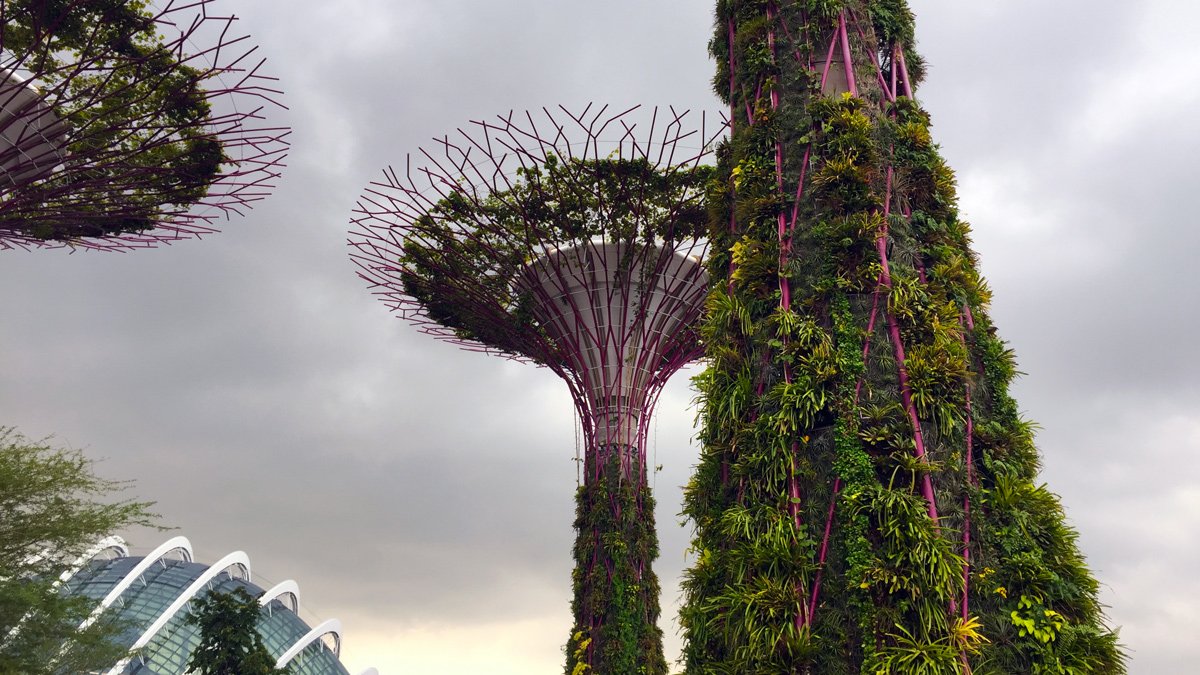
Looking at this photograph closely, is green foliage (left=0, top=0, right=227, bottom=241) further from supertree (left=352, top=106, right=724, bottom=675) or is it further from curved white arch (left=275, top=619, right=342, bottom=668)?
curved white arch (left=275, top=619, right=342, bottom=668)

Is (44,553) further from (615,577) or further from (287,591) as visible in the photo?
(287,591)

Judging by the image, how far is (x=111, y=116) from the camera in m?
15.2

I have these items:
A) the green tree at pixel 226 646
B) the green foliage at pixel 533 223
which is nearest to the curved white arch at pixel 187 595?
the green tree at pixel 226 646

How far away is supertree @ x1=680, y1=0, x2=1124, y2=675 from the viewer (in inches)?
287

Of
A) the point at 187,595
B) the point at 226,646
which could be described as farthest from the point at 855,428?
the point at 187,595

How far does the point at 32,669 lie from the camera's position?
17.7 metres

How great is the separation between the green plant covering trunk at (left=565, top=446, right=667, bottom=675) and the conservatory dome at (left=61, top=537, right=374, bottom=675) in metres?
24.7

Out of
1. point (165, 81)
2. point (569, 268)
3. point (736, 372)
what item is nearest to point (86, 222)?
point (165, 81)

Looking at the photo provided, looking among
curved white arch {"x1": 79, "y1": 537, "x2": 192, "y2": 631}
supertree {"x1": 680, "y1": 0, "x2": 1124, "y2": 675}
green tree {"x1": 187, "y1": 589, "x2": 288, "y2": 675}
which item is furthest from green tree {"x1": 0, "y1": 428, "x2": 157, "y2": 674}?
curved white arch {"x1": 79, "y1": 537, "x2": 192, "y2": 631}

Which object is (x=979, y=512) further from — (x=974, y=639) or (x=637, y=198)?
(x=637, y=198)

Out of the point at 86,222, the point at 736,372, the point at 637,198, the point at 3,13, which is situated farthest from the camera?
the point at 637,198

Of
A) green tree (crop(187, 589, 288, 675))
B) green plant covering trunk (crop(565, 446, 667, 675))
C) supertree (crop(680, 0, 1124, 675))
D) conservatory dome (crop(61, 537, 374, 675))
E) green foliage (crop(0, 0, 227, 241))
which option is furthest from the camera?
conservatory dome (crop(61, 537, 374, 675))

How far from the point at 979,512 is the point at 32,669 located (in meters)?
16.9

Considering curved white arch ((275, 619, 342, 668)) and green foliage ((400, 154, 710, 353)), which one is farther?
curved white arch ((275, 619, 342, 668))
